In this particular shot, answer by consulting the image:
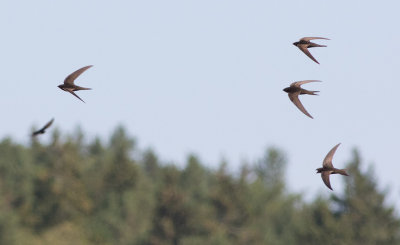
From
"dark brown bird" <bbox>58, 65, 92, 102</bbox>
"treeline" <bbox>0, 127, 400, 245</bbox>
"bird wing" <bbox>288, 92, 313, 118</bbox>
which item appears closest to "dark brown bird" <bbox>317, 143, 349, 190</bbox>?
"bird wing" <bbox>288, 92, 313, 118</bbox>

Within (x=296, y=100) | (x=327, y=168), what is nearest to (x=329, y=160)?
(x=327, y=168)

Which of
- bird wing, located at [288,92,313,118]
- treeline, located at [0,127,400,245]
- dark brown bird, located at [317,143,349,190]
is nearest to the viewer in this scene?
bird wing, located at [288,92,313,118]

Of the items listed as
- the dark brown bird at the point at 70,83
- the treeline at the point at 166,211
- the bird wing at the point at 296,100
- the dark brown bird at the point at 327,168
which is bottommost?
the dark brown bird at the point at 327,168

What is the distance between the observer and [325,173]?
105 feet

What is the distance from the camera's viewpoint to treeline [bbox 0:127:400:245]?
134875mm

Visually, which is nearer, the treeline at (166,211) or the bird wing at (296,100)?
the bird wing at (296,100)

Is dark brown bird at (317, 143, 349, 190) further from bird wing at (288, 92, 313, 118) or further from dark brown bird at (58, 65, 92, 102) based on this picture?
dark brown bird at (58, 65, 92, 102)

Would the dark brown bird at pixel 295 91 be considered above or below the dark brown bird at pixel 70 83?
above

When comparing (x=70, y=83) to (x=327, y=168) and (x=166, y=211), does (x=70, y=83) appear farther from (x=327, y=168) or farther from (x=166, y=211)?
(x=166, y=211)

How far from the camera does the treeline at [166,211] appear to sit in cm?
13488

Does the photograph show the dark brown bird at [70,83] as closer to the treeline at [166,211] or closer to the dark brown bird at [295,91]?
the dark brown bird at [295,91]

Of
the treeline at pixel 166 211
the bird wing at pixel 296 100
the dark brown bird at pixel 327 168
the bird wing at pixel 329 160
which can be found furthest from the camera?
the treeline at pixel 166 211

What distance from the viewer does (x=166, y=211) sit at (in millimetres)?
138375

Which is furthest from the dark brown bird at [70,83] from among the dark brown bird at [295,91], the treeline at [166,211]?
the treeline at [166,211]
